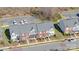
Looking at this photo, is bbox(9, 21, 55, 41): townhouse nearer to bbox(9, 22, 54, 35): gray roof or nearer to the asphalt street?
bbox(9, 22, 54, 35): gray roof

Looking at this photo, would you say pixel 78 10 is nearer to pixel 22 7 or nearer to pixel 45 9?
pixel 45 9

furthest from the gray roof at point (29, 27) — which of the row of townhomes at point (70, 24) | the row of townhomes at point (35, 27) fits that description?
the row of townhomes at point (70, 24)

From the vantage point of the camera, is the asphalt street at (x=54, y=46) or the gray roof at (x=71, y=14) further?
the gray roof at (x=71, y=14)

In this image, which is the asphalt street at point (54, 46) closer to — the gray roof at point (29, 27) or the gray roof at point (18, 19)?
the gray roof at point (29, 27)

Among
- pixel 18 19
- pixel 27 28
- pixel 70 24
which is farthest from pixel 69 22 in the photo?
pixel 18 19

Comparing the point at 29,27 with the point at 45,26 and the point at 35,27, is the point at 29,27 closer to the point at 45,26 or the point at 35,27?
the point at 35,27

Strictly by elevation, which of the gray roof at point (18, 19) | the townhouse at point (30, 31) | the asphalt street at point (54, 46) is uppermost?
the gray roof at point (18, 19)

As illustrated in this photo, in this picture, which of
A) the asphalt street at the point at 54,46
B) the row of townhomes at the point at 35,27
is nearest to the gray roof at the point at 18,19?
the row of townhomes at the point at 35,27

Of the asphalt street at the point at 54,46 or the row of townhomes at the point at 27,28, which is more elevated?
the row of townhomes at the point at 27,28

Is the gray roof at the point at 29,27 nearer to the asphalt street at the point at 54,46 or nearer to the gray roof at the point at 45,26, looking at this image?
the gray roof at the point at 45,26
